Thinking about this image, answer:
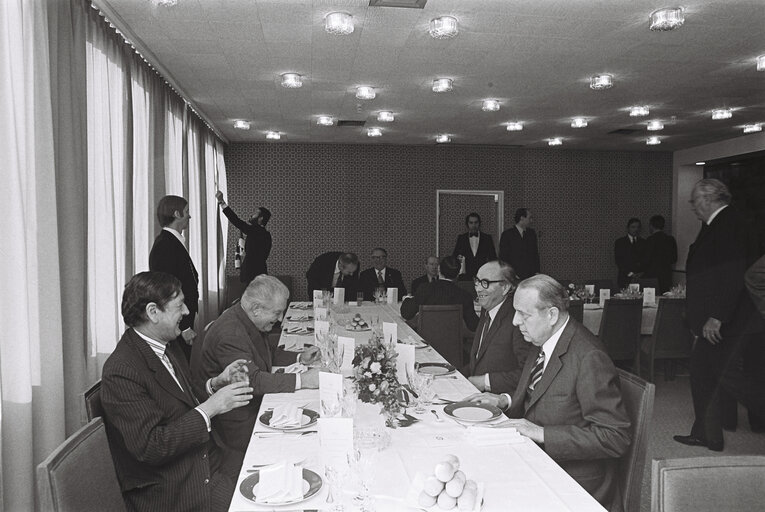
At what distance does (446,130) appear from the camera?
9477mm

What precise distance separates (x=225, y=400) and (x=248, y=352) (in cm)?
69

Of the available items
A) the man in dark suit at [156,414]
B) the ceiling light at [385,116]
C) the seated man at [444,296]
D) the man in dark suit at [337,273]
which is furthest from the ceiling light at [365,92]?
the man in dark suit at [156,414]

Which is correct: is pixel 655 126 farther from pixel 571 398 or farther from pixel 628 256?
pixel 571 398

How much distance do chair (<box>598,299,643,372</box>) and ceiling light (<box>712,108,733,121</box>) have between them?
3518 mm

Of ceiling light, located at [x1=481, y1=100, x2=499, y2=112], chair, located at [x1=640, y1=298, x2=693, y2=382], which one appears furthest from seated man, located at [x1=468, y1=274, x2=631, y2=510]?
ceiling light, located at [x1=481, y1=100, x2=499, y2=112]

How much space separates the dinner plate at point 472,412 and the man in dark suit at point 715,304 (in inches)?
108

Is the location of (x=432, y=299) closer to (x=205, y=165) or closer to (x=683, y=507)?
(x=683, y=507)

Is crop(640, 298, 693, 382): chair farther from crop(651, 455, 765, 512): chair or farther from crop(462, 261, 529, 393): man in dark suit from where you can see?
crop(651, 455, 765, 512): chair

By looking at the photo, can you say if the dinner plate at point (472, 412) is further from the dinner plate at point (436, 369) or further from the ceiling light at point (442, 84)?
the ceiling light at point (442, 84)

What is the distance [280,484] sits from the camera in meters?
1.82

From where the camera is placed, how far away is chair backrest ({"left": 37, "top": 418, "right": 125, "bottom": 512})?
1.58m

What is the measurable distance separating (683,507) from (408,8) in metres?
3.58

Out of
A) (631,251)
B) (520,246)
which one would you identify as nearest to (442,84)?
(520,246)

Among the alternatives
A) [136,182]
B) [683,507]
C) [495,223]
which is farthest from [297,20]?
[495,223]
